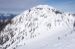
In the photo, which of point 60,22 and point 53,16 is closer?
point 60,22

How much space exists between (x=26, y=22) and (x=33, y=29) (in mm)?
7783

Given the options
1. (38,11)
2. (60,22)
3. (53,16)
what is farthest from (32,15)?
(60,22)

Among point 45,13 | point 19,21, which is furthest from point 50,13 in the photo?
point 19,21

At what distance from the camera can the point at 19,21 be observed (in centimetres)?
5666

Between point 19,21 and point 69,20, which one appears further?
point 19,21

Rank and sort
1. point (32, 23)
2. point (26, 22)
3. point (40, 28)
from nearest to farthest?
point (40, 28)
point (32, 23)
point (26, 22)

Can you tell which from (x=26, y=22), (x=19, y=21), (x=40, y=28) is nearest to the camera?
(x=40, y=28)

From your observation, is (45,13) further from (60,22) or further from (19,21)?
(19,21)

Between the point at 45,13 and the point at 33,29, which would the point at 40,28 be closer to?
the point at 33,29

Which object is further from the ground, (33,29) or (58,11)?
(58,11)

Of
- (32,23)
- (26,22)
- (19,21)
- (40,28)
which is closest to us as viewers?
(40,28)

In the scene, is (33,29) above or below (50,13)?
below

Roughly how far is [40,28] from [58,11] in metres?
11.7

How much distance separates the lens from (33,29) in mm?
44312
